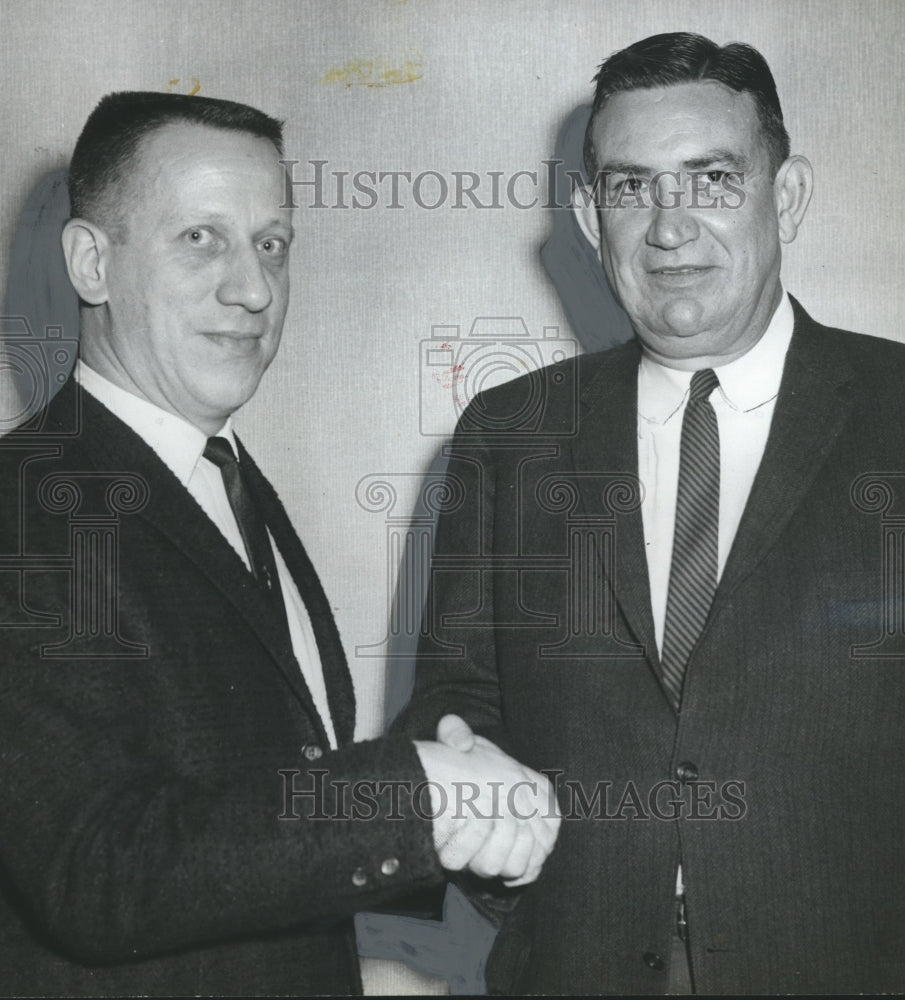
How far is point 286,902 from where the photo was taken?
1.37 metres

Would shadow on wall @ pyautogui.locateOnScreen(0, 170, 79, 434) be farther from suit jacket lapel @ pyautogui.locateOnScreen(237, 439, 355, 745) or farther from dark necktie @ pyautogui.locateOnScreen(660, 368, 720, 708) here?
dark necktie @ pyautogui.locateOnScreen(660, 368, 720, 708)

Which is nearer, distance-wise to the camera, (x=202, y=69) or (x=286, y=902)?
(x=286, y=902)

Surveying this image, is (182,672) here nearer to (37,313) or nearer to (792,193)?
(37,313)

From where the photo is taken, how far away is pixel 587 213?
1.71 meters

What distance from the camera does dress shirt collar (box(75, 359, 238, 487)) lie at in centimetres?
157

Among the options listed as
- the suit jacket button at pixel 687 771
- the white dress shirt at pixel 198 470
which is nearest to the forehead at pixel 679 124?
the white dress shirt at pixel 198 470

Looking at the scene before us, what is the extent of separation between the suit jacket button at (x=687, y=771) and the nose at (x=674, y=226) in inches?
27.1

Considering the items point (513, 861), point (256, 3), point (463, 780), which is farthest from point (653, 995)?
point (256, 3)

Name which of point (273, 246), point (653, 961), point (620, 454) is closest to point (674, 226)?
point (620, 454)

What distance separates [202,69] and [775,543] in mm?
1045

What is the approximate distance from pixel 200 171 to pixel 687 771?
102 cm

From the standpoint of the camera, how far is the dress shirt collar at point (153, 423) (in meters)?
1.57

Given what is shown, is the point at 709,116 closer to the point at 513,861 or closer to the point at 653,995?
the point at 513,861

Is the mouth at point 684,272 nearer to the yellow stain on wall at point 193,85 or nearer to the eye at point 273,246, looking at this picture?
the eye at point 273,246
